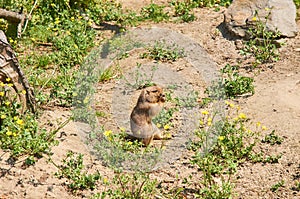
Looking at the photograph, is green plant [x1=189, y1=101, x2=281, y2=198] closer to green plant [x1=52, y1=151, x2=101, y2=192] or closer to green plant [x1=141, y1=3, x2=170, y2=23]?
green plant [x1=52, y1=151, x2=101, y2=192]

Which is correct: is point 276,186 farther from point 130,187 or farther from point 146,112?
point 146,112

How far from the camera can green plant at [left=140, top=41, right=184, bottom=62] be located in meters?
9.04

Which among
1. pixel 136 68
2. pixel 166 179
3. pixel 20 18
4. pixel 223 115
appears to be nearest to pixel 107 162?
pixel 166 179

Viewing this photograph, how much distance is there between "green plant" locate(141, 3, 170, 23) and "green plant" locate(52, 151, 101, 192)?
4421mm

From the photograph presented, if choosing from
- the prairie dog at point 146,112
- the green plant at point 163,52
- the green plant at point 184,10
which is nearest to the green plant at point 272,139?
the prairie dog at point 146,112

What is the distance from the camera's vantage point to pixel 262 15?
9.37m

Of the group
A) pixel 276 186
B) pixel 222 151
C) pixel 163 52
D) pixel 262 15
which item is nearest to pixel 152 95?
pixel 222 151

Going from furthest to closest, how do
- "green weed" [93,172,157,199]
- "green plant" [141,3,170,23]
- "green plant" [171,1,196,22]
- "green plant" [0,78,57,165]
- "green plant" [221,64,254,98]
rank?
"green plant" [141,3,170,23], "green plant" [171,1,196,22], "green plant" [221,64,254,98], "green plant" [0,78,57,165], "green weed" [93,172,157,199]

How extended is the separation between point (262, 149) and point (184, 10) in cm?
418

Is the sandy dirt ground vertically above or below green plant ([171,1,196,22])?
below

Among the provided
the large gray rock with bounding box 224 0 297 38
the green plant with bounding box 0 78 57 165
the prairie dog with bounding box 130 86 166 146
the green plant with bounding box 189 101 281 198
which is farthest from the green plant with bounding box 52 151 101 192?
the large gray rock with bounding box 224 0 297 38

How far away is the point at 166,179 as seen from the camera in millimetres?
6469

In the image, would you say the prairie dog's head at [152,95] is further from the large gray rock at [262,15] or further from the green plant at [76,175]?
the large gray rock at [262,15]

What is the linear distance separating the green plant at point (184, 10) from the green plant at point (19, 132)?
399 cm
